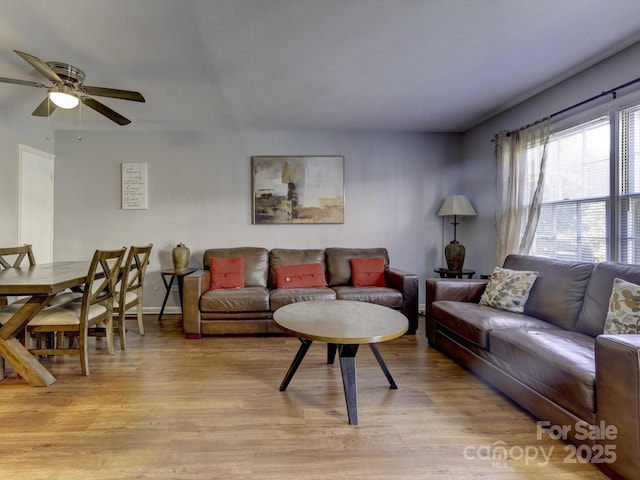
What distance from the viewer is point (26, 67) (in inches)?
102

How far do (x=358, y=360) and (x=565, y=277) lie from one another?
1.73 m

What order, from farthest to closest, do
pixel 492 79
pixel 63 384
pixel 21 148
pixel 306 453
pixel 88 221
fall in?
pixel 88 221, pixel 21 148, pixel 492 79, pixel 63 384, pixel 306 453

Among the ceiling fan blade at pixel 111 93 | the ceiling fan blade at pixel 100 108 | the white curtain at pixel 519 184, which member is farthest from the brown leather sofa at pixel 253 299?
the ceiling fan blade at pixel 111 93

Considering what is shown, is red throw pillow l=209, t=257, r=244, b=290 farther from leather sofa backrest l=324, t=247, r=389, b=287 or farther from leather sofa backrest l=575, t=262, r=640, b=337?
leather sofa backrest l=575, t=262, r=640, b=337

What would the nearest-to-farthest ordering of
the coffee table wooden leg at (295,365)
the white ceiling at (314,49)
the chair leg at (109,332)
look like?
1. the white ceiling at (314,49)
2. the coffee table wooden leg at (295,365)
3. the chair leg at (109,332)

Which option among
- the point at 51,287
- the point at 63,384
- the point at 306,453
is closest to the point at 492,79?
the point at 306,453

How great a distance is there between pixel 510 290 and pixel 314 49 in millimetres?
2465

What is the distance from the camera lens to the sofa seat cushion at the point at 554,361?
1.53 m

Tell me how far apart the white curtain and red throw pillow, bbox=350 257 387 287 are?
130 centimetres

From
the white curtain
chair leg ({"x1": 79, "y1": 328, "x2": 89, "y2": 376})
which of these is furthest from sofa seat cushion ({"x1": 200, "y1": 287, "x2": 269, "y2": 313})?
the white curtain

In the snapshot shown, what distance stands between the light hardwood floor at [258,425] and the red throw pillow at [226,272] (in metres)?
1.09

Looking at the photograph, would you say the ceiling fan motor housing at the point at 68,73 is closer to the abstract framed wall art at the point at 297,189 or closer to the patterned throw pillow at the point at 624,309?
the abstract framed wall art at the point at 297,189

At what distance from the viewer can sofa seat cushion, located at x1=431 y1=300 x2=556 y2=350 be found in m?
2.28

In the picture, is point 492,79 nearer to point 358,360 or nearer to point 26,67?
point 358,360
